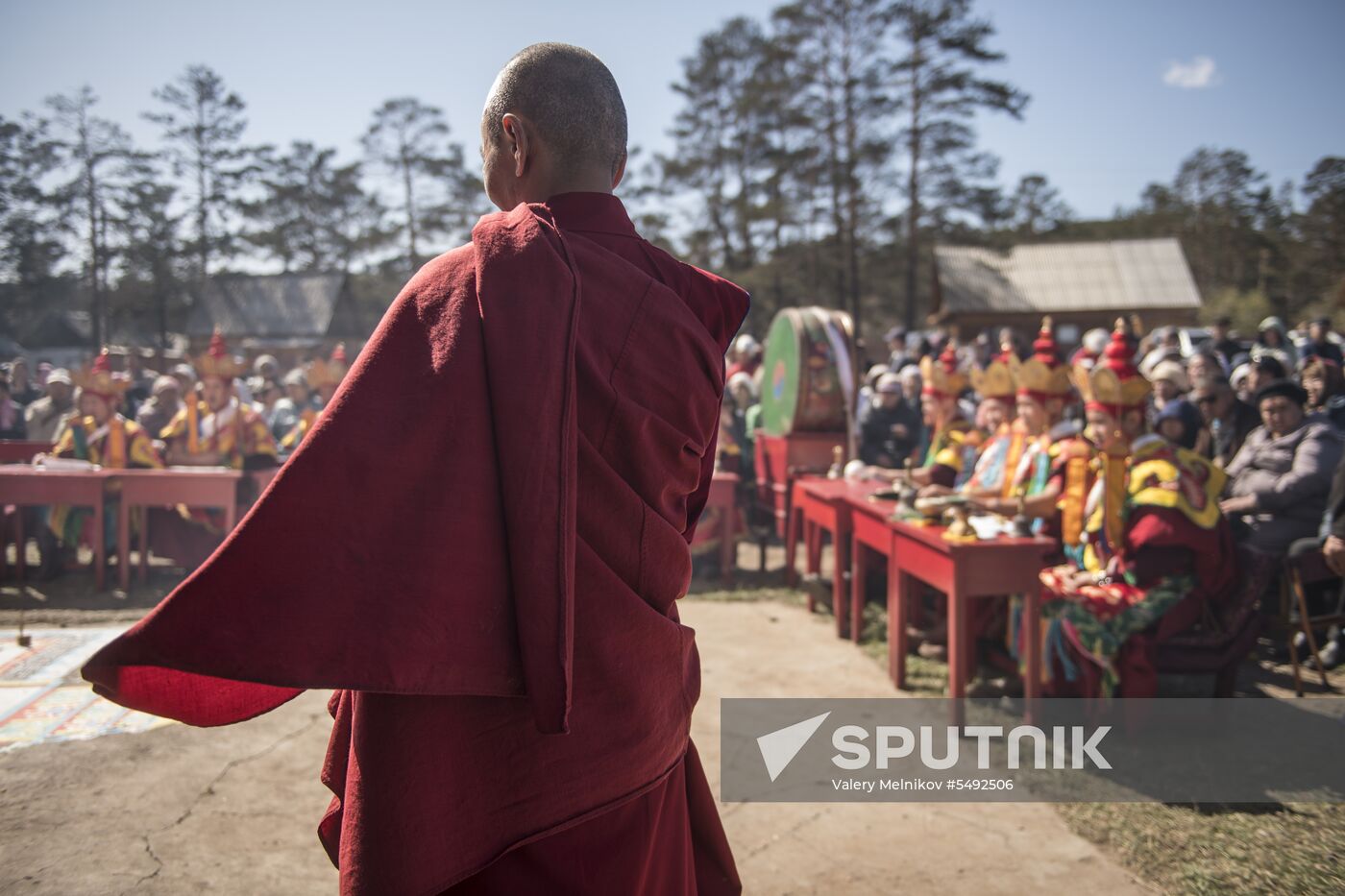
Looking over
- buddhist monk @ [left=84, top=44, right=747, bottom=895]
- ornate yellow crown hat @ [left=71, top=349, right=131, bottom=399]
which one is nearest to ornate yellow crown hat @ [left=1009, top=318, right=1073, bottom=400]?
buddhist monk @ [left=84, top=44, right=747, bottom=895]

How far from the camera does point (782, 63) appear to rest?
23.3 metres

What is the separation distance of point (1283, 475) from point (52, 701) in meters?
7.04

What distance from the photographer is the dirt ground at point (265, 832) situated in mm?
2859

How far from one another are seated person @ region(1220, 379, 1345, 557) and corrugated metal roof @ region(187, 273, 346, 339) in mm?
31229

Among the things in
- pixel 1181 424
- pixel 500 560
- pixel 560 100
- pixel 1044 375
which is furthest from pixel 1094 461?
pixel 500 560

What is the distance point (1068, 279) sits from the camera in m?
26.3

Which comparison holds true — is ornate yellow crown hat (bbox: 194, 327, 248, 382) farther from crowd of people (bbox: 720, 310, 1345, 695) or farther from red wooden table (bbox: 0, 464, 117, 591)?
crowd of people (bbox: 720, 310, 1345, 695)

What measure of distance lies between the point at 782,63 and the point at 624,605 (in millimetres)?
24604

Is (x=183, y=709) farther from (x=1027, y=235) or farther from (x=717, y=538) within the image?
(x=1027, y=235)

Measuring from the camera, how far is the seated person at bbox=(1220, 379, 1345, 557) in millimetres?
5172

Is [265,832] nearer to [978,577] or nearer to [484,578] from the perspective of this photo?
[484,578]

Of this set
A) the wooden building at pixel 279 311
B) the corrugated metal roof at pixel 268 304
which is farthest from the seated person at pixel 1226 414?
the corrugated metal roof at pixel 268 304

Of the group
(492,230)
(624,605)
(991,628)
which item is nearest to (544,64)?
(492,230)

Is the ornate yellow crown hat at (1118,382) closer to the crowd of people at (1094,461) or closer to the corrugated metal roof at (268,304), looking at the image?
the crowd of people at (1094,461)
